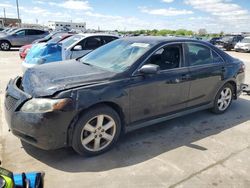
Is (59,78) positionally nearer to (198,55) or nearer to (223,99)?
(198,55)

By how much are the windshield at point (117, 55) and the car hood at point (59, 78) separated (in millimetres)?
203

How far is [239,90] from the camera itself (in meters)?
5.52

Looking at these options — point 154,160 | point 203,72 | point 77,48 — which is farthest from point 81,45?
point 154,160

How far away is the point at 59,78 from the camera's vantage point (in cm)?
341

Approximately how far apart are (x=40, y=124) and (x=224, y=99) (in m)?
3.80

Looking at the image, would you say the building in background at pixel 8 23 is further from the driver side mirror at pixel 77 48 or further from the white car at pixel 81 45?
the driver side mirror at pixel 77 48

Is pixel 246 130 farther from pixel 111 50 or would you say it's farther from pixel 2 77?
pixel 2 77

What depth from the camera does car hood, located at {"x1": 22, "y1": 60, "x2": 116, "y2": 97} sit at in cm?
319

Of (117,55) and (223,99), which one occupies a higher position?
(117,55)

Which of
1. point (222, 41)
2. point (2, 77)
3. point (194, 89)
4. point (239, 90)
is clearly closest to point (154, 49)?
point (194, 89)

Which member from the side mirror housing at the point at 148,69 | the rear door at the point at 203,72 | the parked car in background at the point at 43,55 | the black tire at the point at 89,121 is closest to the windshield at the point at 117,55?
the side mirror housing at the point at 148,69

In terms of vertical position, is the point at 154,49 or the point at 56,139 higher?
the point at 154,49

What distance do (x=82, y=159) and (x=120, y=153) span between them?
1.76ft

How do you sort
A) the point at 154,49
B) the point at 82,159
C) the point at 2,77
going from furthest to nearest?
the point at 2,77 → the point at 154,49 → the point at 82,159
